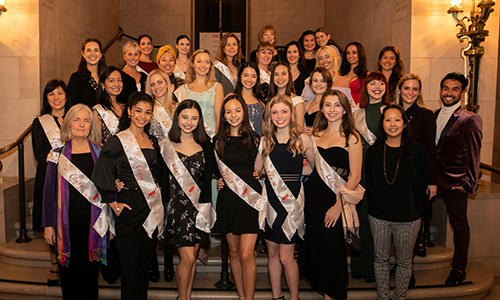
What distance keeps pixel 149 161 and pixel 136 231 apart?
0.51m

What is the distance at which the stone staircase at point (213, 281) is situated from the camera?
3475mm

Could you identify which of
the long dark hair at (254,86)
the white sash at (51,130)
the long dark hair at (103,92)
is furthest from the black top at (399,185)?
the white sash at (51,130)

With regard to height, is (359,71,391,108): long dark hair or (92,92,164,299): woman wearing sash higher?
(359,71,391,108): long dark hair

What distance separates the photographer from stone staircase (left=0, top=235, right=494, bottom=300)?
11.4ft

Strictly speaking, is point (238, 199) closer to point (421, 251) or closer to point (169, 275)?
point (169, 275)

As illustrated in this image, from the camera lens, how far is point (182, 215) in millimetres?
3016

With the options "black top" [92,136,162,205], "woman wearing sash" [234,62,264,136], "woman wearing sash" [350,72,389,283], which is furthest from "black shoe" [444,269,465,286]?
"black top" [92,136,162,205]

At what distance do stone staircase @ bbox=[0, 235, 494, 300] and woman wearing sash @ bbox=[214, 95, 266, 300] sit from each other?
57 cm

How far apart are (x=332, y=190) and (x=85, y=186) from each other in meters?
1.77

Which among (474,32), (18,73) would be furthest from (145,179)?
(474,32)

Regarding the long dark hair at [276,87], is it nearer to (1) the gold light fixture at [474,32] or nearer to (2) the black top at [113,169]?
(2) the black top at [113,169]

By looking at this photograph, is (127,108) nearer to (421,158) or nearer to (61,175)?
(61,175)

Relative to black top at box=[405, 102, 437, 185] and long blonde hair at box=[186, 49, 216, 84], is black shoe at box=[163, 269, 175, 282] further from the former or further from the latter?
black top at box=[405, 102, 437, 185]

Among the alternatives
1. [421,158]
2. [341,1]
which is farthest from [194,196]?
[341,1]
